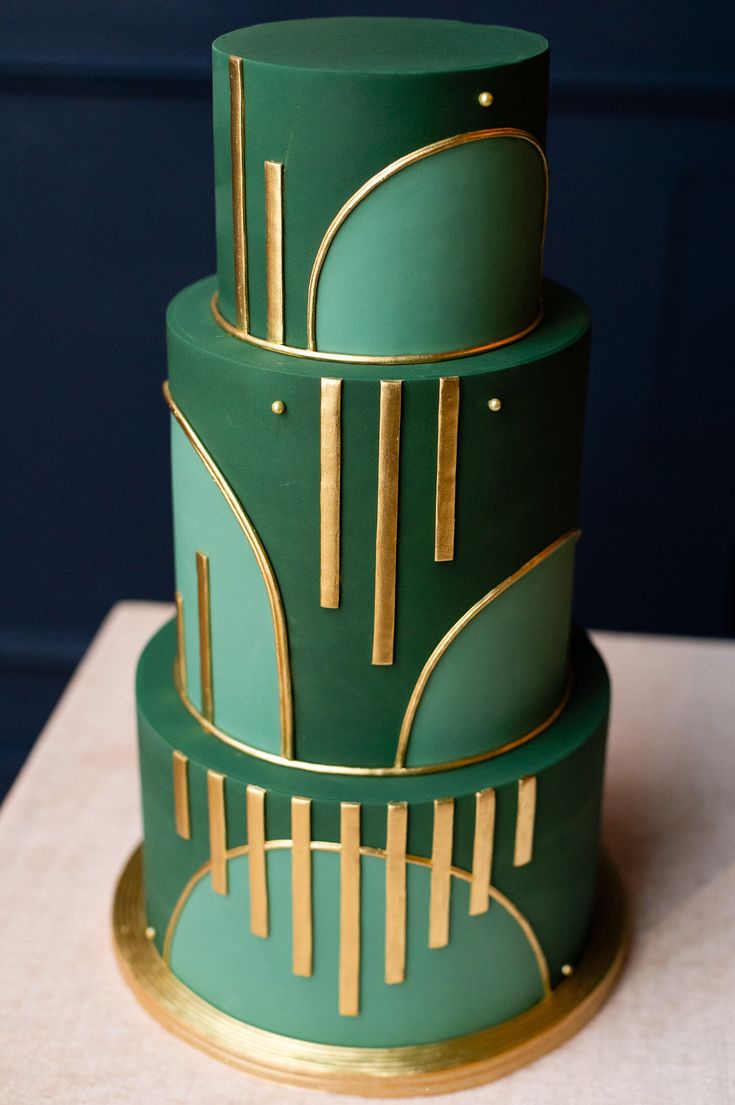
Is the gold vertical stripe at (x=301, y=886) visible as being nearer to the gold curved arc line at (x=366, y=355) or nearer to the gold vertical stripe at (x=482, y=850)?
the gold vertical stripe at (x=482, y=850)

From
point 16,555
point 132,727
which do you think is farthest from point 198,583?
point 16,555

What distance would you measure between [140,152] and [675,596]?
3.58 ft

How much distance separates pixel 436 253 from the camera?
1.04 metres

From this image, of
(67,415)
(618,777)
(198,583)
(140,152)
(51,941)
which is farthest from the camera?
(67,415)

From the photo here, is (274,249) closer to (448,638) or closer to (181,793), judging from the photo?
(448,638)

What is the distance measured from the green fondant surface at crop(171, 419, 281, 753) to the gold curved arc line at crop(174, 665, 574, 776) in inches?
0.4

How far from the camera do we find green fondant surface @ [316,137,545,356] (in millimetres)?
1021

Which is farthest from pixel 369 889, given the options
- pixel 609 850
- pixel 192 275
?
pixel 192 275

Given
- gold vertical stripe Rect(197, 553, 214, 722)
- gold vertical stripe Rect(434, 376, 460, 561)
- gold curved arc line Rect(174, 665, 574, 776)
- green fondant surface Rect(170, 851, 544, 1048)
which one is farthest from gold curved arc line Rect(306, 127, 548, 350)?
green fondant surface Rect(170, 851, 544, 1048)

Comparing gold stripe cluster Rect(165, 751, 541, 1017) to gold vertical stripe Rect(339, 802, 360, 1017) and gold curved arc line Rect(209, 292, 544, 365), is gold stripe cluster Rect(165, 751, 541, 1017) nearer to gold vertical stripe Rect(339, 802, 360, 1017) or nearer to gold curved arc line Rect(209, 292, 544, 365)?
gold vertical stripe Rect(339, 802, 360, 1017)

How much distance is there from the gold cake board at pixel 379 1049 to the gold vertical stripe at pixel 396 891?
3.7 inches

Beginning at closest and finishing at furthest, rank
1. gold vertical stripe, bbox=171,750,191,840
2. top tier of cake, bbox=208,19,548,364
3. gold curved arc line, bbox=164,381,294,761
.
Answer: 1. top tier of cake, bbox=208,19,548,364
2. gold curved arc line, bbox=164,381,294,761
3. gold vertical stripe, bbox=171,750,191,840

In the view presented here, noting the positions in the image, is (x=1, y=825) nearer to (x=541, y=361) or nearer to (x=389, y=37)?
(x=541, y=361)

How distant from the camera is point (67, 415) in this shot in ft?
7.04
